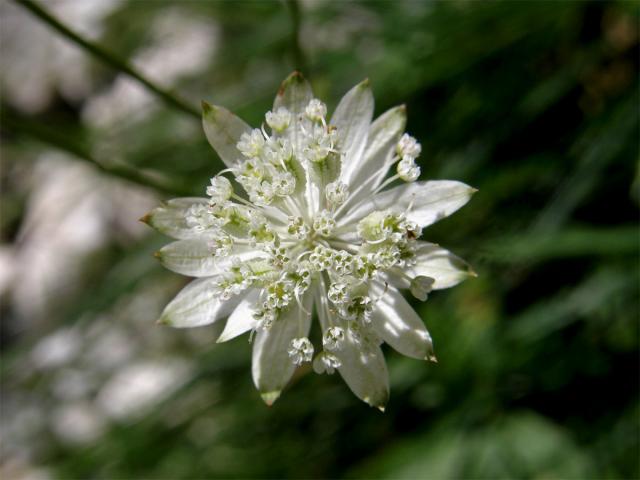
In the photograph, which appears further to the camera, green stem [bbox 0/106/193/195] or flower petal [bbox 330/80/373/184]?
green stem [bbox 0/106/193/195]

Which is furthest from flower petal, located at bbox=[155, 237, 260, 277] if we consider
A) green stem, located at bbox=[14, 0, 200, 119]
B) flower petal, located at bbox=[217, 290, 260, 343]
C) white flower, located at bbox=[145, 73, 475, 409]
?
green stem, located at bbox=[14, 0, 200, 119]

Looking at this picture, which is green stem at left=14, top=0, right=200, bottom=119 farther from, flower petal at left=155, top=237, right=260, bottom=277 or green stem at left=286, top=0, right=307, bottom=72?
flower petal at left=155, top=237, right=260, bottom=277

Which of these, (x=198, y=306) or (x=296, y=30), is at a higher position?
(x=296, y=30)

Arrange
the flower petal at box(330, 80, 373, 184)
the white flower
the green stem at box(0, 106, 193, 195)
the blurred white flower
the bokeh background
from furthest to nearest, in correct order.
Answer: the blurred white flower
the bokeh background
the green stem at box(0, 106, 193, 195)
the flower petal at box(330, 80, 373, 184)
the white flower

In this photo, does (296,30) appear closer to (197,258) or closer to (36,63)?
(197,258)

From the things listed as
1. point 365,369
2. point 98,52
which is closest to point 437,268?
point 365,369

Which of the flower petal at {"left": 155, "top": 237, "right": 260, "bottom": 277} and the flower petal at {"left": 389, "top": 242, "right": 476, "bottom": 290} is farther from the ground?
the flower petal at {"left": 155, "top": 237, "right": 260, "bottom": 277}

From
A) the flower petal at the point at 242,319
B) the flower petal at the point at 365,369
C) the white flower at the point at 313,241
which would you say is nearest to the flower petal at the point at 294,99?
the white flower at the point at 313,241

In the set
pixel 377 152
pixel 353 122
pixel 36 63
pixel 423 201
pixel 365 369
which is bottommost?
pixel 365 369
